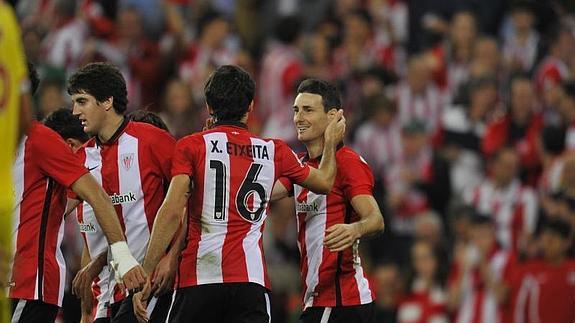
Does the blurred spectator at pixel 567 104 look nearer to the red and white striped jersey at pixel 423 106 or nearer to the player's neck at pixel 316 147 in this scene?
the red and white striped jersey at pixel 423 106

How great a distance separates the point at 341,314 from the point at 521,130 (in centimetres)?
731

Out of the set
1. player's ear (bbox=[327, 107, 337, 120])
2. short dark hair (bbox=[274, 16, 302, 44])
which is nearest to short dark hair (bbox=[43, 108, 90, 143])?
player's ear (bbox=[327, 107, 337, 120])

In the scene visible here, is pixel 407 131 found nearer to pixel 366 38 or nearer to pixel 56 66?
pixel 366 38

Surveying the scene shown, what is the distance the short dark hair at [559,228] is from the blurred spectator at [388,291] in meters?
1.75

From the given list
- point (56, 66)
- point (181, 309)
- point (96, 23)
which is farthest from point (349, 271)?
point (96, 23)

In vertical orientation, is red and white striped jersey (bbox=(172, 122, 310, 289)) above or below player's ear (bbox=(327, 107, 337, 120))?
below

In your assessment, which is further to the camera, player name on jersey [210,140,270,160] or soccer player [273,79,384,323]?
soccer player [273,79,384,323]

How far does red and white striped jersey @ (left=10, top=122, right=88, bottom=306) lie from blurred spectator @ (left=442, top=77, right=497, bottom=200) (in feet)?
26.5

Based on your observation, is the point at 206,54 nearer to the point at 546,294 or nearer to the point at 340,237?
the point at 546,294

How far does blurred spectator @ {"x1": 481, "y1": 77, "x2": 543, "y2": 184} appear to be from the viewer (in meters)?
15.8

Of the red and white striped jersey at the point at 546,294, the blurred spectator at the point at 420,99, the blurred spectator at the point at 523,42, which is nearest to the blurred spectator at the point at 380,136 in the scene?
the blurred spectator at the point at 420,99

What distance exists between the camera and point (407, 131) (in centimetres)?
1659

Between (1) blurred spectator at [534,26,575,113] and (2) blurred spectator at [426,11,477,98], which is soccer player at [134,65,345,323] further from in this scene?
(2) blurred spectator at [426,11,477,98]

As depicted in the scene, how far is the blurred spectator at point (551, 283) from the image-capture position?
1411 cm
